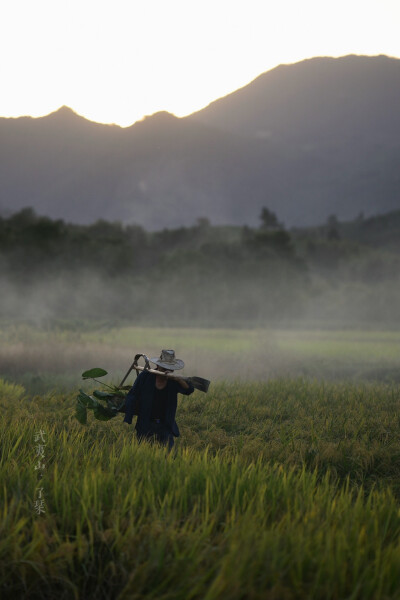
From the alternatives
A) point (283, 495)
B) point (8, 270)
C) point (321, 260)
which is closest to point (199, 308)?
point (8, 270)

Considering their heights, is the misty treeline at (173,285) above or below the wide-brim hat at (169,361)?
above

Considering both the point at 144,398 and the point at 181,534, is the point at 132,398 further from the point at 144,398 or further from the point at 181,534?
the point at 181,534

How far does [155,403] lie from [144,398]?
0.72ft

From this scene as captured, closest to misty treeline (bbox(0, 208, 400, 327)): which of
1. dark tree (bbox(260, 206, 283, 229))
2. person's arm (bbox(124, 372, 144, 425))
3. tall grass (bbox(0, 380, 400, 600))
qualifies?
Answer: dark tree (bbox(260, 206, 283, 229))

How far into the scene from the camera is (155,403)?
7.77 m

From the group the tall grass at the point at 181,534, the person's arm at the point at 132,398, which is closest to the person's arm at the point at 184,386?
the person's arm at the point at 132,398

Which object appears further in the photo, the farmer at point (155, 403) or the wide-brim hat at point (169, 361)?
the farmer at point (155, 403)

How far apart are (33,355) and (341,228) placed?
153 metres

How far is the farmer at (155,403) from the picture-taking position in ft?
24.8

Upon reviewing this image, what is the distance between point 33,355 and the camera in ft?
65.2

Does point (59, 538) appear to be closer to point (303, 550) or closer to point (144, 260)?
point (303, 550)

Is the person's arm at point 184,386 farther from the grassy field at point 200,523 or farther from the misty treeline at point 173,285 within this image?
the misty treeline at point 173,285

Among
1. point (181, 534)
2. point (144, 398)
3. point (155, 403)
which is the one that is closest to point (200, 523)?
point (181, 534)

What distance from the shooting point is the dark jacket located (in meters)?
7.59
